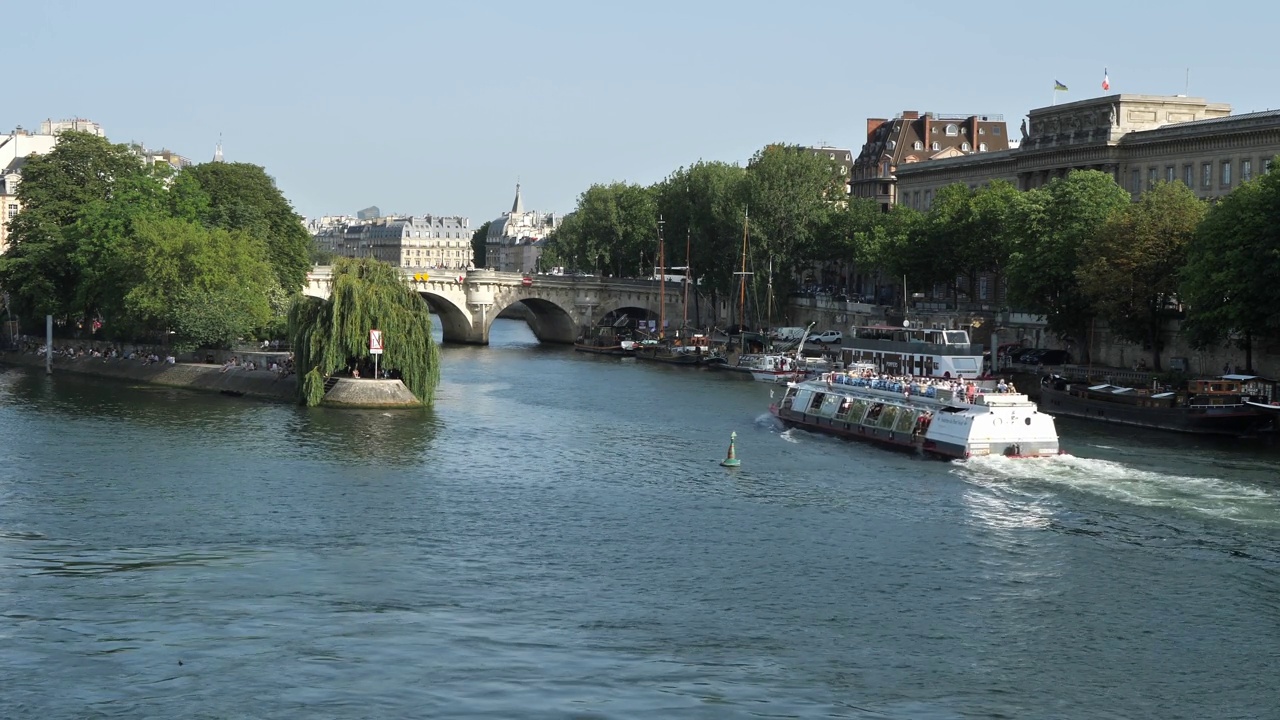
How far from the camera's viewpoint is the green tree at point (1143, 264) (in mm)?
72438

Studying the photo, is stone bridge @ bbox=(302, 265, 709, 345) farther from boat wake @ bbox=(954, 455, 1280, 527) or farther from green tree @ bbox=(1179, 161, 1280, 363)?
boat wake @ bbox=(954, 455, 1280, 527)

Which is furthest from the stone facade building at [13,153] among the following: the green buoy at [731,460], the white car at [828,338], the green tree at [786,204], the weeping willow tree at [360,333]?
the green buoy at [731,460]

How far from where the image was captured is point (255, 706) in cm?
2581

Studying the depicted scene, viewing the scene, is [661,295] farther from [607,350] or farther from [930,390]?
[930,390]

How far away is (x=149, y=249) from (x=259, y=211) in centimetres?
1487

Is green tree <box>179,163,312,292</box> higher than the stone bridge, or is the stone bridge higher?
green tree <box>179,163,312,292</box>

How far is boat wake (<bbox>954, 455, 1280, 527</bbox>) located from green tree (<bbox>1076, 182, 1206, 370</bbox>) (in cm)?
2353

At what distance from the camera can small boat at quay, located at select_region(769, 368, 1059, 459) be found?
5141cm

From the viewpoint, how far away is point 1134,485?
1804 inches

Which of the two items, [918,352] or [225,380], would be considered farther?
[225,380]

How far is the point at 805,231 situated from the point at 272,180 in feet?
124

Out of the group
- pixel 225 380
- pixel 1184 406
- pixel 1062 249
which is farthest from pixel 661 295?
pixel 1184 406

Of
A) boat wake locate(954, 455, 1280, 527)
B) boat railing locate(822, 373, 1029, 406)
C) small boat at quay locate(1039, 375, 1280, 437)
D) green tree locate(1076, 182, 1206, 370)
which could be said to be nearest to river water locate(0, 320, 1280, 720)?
boat wake locate(954, 455, 1280, 527)

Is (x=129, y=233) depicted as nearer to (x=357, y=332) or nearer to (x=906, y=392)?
(x=357, y=332)
